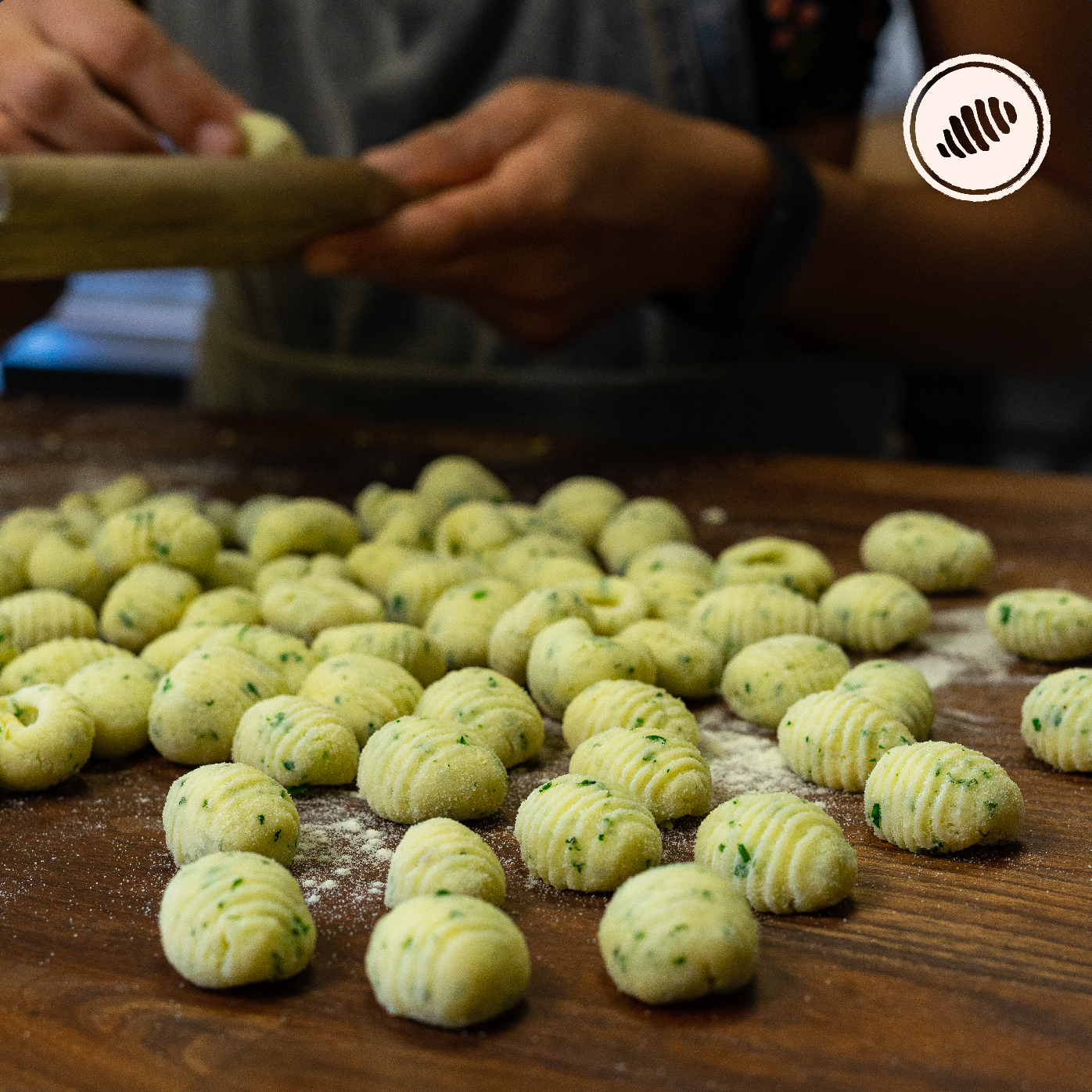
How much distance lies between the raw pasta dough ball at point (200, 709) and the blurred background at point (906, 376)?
7.51 ft

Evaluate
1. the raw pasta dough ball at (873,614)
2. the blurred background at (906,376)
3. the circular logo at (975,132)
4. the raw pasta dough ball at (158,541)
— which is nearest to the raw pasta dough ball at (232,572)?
the raw pasta dough ball at (158,541)

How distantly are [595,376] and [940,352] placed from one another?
60 centimetres

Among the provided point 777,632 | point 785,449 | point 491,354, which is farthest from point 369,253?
point 785,449

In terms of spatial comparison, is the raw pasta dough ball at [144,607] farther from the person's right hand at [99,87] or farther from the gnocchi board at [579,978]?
the person's right hand at [99,87]

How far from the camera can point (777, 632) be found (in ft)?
4.46

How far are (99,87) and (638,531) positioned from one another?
90 cm

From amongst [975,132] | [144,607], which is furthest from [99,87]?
[975,132]

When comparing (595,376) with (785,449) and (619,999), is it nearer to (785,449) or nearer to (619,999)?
(785,449)

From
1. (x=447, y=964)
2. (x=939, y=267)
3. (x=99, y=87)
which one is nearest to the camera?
(x=447, y=964)

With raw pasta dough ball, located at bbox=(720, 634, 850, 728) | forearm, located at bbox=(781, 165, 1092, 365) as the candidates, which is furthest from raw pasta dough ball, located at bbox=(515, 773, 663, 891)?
forearm, located at bbox=(781, 165, 1092, 365)

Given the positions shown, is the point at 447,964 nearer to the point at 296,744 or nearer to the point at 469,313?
the point at 296,744

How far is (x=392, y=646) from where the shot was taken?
1276 millimetres

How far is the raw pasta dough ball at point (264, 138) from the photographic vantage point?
5.66 feet

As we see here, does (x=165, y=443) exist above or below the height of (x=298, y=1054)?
above
